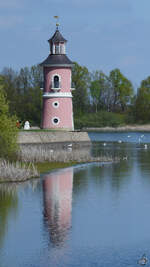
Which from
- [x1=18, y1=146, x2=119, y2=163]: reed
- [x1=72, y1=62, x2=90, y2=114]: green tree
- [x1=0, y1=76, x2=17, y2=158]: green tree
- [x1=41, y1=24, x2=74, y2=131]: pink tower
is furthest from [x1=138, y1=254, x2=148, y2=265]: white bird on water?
[x1=72, y1=62, x2=90, y2=114]: green tree

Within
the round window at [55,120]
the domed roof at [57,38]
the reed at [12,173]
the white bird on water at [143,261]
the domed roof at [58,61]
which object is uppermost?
the domed roof at [57,38]

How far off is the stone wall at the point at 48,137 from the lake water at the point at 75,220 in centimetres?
1965

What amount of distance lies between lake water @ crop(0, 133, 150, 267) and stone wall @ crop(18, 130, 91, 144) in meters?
19.7

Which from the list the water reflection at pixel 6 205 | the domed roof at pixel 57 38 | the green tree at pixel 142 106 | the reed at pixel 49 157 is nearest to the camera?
the water reflection at pixel 6 205

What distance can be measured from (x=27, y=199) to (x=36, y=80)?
7290 cm

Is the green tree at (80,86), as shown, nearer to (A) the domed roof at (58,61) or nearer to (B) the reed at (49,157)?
(A) the domed roof at (58,61)

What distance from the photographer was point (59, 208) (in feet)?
87.9

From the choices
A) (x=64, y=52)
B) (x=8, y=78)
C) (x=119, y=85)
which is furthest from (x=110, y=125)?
(x=64, y=52)

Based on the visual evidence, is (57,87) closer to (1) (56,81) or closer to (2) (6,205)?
(1) (56,81)

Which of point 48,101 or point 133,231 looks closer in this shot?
point 133,231

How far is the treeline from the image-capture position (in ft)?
310

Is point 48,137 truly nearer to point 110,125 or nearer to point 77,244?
point 77,244

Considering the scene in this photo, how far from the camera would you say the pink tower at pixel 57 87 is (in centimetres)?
6338

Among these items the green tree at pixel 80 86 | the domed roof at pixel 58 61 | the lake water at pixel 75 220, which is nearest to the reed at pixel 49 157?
the lake water at pixel 75 220
